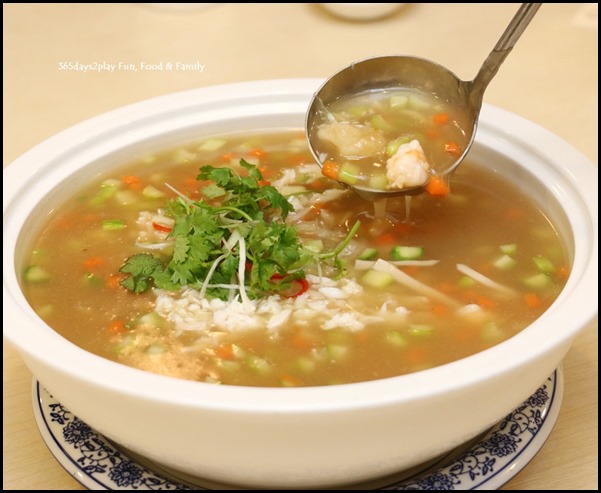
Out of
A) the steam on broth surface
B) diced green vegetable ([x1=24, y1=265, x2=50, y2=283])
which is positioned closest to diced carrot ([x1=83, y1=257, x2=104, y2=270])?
the steam on broth surface

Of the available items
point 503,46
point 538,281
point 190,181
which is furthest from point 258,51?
point 538,281

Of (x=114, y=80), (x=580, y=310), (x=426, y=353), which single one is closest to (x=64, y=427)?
(x=426, y=353)

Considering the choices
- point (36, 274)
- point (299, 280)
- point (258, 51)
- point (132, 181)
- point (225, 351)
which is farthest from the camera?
point (258, 51)

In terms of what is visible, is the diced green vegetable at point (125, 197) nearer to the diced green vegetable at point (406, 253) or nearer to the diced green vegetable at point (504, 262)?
the diced green vegetable at point (406, 253)

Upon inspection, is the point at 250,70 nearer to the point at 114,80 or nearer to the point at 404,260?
the point at 114,80

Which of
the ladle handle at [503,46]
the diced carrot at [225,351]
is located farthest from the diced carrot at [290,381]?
the ladle handle at [503,46]

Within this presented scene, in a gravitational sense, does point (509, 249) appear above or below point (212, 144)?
above

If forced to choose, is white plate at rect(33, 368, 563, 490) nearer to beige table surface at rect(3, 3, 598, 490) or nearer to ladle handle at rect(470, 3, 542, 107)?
ladle handle at rect(470, 3, 542, 107)

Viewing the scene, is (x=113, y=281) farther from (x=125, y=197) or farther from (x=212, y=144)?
(x=212, y=144)
